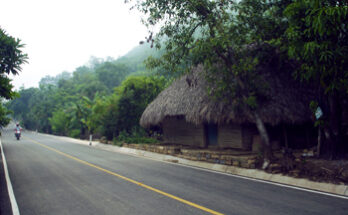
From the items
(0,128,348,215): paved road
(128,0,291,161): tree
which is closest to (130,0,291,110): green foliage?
(128,0,291,161): tree

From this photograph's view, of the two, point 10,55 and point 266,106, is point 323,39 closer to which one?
point 266,106

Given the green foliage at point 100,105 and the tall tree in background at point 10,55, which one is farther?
the green foliage at point 100,105

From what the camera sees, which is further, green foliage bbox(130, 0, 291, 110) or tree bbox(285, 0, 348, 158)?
green foliage bbox(130, 0, 291, 110)

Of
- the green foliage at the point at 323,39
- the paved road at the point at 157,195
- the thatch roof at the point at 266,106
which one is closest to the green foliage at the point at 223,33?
the thatch roof at the point at 266,106

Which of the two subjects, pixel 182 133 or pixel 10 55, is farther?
pixel 182 133

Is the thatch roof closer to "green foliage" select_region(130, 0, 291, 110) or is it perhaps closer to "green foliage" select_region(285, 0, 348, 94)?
"green foliage" select_region(130, 0, 291, 110)

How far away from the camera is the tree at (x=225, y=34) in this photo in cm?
1027

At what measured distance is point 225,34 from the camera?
10.3m

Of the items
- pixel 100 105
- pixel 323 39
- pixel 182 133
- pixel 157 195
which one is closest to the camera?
pixel 157 195

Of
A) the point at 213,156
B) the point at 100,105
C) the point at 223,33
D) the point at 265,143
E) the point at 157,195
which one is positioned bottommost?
the point at 157,195

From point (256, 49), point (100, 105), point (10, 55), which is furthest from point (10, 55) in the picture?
point (100, 105)

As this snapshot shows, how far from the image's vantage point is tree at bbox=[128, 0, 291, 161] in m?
10.3

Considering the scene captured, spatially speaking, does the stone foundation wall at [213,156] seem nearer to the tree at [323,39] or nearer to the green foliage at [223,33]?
the green foliage at [223,33]

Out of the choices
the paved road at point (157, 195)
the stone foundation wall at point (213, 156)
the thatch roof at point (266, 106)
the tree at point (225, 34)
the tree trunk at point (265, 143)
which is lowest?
the paved road at point (157, 195)
